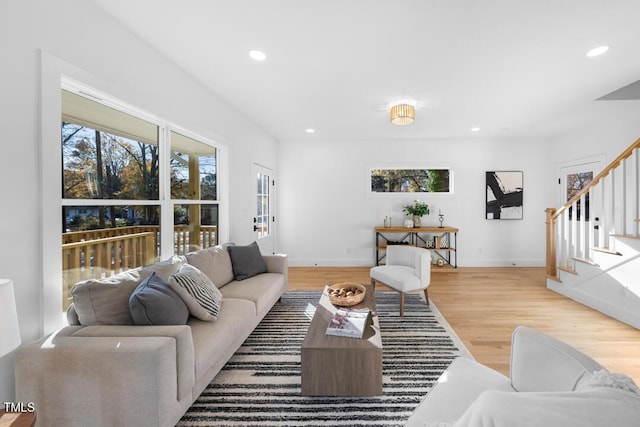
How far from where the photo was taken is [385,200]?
223 inches

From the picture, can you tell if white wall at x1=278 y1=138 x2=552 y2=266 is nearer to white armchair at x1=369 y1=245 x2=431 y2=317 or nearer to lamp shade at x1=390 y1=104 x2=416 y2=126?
white armchair at x1=369 y1=245 x2=431 y2=317

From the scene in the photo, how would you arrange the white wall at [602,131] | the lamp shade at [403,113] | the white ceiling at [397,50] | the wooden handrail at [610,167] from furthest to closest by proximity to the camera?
the white wall at [602,131], the lamp shade at [403,113], the wooden handrail at [610,167], the white ceiling at [397,50]

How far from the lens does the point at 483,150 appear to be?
552cm

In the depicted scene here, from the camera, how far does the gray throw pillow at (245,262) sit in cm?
314

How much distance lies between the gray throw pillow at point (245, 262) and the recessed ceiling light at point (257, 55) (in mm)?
1985

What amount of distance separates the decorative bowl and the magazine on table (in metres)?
0.25

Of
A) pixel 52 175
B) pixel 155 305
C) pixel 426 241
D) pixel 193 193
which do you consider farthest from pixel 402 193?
pixel 52 175

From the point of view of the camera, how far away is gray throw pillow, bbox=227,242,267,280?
10.3ft

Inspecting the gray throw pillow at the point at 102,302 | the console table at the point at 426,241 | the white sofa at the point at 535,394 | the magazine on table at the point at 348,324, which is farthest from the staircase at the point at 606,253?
the gray throw pillow at the point at 102,302

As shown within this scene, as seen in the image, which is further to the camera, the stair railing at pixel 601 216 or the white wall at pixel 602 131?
the white wall at pixel 602 131

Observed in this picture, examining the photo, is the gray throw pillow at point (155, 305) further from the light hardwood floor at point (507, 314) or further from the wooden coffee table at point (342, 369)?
the light hardwood floor at point (507, 314)

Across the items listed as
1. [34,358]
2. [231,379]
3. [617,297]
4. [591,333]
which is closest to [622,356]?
[591,333]

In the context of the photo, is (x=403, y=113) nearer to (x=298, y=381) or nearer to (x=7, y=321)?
(x=298, y=381)

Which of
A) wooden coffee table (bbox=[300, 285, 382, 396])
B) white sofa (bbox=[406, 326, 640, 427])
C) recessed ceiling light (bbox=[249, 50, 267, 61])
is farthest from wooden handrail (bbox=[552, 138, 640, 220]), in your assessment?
recessed ceiling light (bbox=[249, 50, 267, 61])
